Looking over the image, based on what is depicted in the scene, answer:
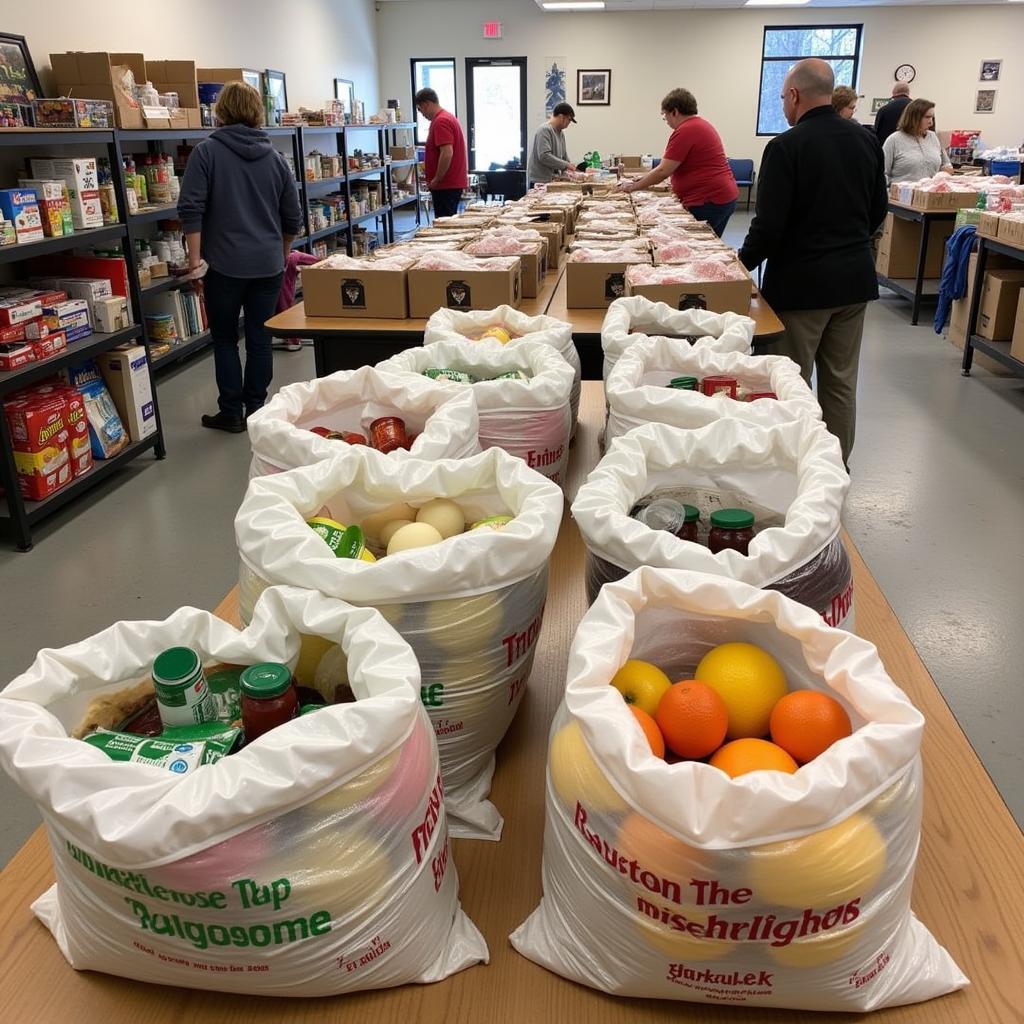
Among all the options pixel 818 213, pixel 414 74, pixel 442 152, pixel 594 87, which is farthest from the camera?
pixel 594 87

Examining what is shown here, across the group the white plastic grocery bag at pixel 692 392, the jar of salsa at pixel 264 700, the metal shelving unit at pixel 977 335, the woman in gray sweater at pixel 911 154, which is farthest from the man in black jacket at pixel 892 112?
the jar of salsa at pixel 264 700

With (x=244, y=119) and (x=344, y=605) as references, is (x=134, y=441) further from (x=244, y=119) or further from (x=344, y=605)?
(x=344, y=605)

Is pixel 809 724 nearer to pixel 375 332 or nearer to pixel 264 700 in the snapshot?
pixel 264 700

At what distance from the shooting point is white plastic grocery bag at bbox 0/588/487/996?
704 mm

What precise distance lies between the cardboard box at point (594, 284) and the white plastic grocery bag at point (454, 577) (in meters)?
1.88

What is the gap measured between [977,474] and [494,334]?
2842 mm

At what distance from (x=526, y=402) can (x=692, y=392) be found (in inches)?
11.8

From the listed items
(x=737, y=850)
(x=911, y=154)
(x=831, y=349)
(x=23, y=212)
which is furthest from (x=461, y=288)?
(x=911, y=154)

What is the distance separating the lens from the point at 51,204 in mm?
3451

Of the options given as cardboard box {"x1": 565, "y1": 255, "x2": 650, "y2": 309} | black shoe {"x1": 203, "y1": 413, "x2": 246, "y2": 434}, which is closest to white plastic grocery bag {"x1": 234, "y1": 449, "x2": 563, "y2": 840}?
cardboard box {"x1": 565, "y1": 255, "x2": 650, "y2": 309}

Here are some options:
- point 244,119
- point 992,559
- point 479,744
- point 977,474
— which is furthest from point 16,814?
point 977,474

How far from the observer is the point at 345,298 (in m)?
2.95

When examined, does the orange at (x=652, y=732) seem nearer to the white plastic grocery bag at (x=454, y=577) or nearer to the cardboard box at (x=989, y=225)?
the white plastic grocery bag at (x=454, y=577)

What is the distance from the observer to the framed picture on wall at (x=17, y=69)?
13.0ft
